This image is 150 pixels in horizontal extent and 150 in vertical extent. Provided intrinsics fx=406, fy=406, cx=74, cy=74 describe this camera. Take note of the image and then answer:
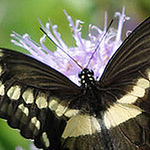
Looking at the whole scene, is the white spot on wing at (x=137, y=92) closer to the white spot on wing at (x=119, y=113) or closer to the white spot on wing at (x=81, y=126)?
the white spot on wing at (x=119, y=113)

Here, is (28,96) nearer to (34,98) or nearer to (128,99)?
(34,98)

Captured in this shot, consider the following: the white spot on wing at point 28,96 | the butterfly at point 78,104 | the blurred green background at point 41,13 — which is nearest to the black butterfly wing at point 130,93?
the butterfly at point 78,104

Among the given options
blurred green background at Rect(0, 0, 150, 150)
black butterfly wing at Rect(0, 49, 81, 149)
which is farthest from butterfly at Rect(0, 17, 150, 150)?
blurred green background at Rect(0, 0, 150, 150)

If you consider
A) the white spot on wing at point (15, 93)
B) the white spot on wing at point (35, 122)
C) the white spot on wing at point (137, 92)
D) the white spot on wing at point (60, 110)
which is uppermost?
the white spot on wing at point (15, 93)

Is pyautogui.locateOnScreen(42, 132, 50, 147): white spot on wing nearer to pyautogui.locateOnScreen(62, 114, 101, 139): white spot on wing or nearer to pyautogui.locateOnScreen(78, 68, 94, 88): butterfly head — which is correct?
pyautogui.locateOnScreen(62, 114, 101, 139): white spot on wing

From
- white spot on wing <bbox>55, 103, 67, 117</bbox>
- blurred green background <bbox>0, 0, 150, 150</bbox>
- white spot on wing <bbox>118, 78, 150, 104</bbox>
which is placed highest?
blurred green background <bbox>0, 0, 150, 150</bbox>

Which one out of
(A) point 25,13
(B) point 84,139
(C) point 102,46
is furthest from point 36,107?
(A) point 25,13

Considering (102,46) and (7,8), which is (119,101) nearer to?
(102,46)
